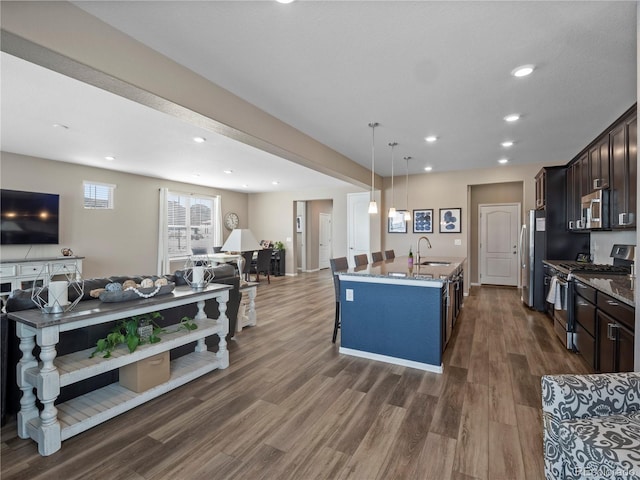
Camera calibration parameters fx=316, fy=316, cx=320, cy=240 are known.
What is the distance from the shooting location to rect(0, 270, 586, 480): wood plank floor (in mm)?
1777

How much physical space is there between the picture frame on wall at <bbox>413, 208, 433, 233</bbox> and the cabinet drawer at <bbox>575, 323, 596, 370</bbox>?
12.7 feet

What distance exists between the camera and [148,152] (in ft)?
16.9

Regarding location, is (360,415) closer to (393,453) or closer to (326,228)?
(393,453)

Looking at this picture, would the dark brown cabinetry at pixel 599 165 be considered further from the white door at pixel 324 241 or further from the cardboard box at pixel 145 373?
the white door at pixel 324 241

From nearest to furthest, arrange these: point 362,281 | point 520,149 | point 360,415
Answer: point 360,415, point 362,281, point 520,149

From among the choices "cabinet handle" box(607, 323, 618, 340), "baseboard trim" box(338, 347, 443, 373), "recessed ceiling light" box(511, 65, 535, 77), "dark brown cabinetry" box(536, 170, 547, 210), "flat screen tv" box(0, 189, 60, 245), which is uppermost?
"recessed ceiling light" box(511, 65, 535, 77)

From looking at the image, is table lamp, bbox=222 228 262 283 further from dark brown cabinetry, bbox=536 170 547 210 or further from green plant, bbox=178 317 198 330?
dark brown cabinetry, bbox=536 170 547 210

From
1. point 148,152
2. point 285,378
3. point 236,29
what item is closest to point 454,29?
point 236,29

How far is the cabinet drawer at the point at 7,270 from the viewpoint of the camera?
4.81 meters

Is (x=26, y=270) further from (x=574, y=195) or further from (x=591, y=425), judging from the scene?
(x=574, y=195)

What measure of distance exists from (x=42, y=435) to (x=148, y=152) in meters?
4.31

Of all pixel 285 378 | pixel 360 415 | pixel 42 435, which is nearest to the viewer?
pixel 42 435

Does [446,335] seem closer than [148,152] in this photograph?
Yes

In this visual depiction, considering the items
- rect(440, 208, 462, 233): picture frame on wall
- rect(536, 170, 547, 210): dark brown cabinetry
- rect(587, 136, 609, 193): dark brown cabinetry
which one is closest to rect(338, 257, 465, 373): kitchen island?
rect(587, 136, 609, 193): dark brown cabinetry
